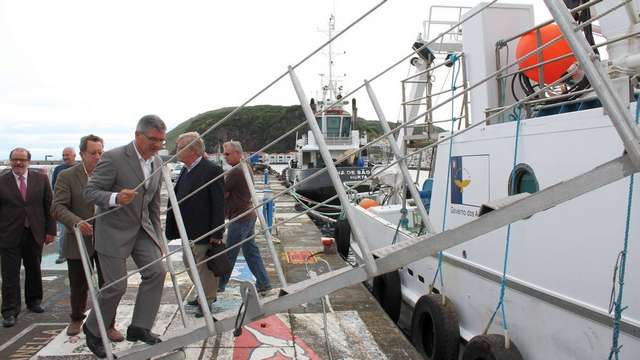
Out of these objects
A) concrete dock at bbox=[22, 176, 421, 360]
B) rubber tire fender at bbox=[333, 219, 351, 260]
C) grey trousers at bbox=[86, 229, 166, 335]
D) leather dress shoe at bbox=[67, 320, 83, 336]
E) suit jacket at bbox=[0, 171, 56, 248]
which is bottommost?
rubber tire fender at bbox=[333, 219, 351, 260]

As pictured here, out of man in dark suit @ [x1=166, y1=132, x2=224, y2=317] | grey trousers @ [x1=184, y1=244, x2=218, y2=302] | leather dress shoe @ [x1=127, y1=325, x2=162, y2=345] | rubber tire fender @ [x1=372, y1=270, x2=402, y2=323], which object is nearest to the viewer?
leather dress shoe @ [x1=127, y1=325, x2=162, y2=345]

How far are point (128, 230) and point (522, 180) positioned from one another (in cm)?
307

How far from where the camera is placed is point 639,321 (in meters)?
2.71

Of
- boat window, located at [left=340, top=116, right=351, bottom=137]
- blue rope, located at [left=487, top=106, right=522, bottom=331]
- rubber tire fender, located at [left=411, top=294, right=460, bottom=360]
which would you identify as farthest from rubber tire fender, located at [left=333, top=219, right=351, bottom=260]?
boat window, located at [left=340, top=116, right=351, bottom=137]

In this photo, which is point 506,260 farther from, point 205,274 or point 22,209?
point 22,209

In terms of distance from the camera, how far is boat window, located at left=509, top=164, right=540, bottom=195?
3.71m

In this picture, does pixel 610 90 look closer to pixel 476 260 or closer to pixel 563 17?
pixel 563 17

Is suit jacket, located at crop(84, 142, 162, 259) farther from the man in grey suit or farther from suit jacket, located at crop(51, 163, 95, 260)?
suit jacket, located at crop(51, 163, 95, 260)

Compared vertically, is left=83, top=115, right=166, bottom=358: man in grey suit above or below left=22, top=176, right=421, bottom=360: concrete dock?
above

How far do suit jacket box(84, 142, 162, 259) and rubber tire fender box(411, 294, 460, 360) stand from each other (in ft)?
9.16

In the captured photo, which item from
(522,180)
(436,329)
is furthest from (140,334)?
(522,180)

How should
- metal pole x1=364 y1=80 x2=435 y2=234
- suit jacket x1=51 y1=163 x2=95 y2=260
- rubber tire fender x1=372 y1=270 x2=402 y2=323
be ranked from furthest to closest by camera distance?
rubber tire fender x1=372 y1=270 x2=402 y2=323 < suit jacket x1=51 y1=163 x2=95 y2=260 < metal pole x1=364 y1=80 x2=435 y2=234

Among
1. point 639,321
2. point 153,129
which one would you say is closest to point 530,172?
point 639,321

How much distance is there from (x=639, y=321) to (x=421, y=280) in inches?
117
